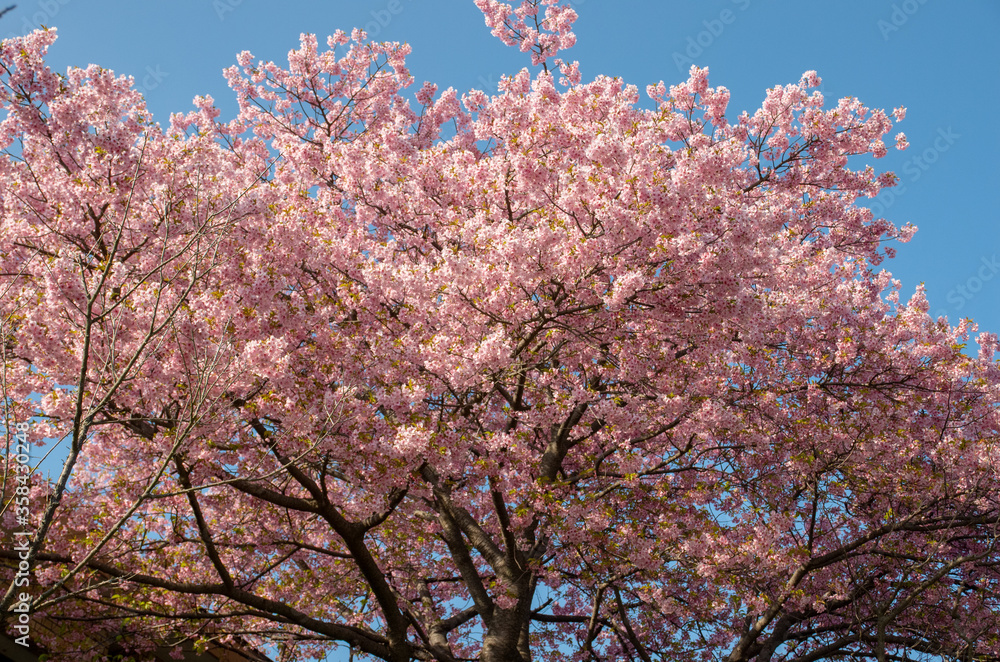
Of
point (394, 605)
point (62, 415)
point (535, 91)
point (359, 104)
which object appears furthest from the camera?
point (359, 104)

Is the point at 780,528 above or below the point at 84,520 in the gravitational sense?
below

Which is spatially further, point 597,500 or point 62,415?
point 597,500

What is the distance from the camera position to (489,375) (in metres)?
8.66

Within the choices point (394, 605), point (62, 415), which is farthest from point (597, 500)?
point (62, 415)

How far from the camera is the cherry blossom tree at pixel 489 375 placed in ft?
25.7

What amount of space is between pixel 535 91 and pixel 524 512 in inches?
266

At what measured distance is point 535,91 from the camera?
12117 mm

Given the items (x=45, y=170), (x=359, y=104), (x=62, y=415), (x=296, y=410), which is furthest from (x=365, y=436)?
(x=359, y=104)

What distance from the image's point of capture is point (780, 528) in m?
10.7

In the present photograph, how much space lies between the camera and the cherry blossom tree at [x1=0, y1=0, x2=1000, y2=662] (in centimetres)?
784

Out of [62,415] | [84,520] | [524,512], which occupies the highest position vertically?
[84,520]

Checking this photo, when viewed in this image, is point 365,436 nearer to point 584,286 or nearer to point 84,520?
point 584,286

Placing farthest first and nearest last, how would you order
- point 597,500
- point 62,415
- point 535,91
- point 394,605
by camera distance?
point 535,91 → point 597,500 → point 394,605 → point 62,415

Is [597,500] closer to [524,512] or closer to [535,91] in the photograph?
[524,512]
